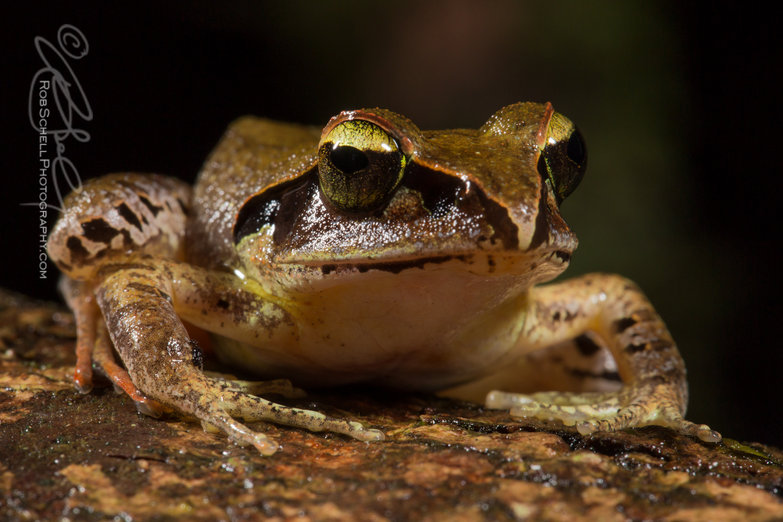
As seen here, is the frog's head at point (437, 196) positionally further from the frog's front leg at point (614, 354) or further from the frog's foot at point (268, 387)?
the frog's front leg at point (614, 354)

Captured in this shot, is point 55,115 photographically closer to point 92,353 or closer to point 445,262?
point 92,353

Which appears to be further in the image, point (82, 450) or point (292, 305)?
point (292, 305)

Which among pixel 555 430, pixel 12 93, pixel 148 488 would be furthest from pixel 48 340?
pixel 12 93

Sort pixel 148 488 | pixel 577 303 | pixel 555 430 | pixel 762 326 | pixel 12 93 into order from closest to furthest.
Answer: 1. pixel 148 488
2. pixel 555 430
3. pixel 577 303
4. pixel 762 326
5. pixel 12 93

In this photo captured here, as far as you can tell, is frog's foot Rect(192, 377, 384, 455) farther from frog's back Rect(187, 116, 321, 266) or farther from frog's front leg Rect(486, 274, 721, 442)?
A: frog's back Rect(187, 116, 321, 266)

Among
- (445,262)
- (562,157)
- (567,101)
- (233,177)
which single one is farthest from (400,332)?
(567,101)


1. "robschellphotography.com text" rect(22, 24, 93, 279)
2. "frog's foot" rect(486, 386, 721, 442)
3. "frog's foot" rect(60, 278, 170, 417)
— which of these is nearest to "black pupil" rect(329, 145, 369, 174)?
"frog's foot" rect(60, 278, 170, 417)

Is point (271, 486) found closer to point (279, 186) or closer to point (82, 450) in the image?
point (82, 450)
